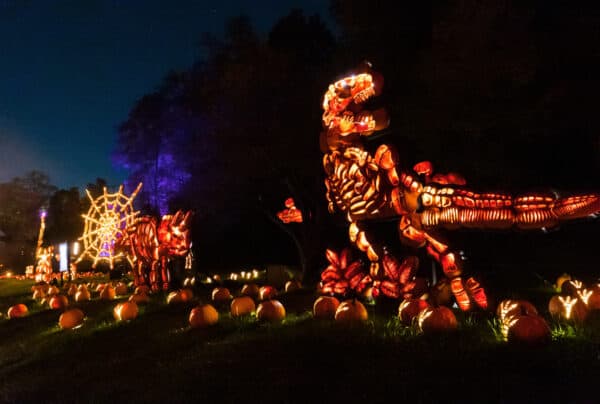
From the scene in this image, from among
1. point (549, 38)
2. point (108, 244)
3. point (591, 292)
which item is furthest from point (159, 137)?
point (591, 292)

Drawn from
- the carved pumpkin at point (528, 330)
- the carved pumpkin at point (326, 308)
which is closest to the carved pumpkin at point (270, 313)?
the carved pumpkin at point (326, 308)

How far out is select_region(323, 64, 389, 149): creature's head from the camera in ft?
28.1

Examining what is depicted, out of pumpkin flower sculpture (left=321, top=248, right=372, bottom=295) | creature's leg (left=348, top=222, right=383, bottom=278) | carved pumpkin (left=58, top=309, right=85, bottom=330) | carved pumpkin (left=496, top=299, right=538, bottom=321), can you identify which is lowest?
carved pumpkin (left=58, top=309, right=85, bottom=330)

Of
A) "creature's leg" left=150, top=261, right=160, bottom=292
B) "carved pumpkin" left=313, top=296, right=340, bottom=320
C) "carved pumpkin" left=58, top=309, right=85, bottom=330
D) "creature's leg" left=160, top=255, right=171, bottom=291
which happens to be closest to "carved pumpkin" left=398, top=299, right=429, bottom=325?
"carved pumpkin" left=313, top=296, right=340, bottom=320

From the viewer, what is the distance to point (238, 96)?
46.0 feet

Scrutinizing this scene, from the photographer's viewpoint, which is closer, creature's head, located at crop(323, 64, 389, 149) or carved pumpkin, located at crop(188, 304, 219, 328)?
carved pumpkin, located at crop(188, 304, 219, 328)

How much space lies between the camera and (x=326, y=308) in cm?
838

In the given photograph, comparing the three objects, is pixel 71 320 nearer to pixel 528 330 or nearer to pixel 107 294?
pixel 107 294

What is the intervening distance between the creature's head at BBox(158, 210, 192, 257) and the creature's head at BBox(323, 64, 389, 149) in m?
6.11

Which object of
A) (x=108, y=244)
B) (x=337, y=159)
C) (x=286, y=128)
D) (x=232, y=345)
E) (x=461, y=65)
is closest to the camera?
(x=232, y=345)

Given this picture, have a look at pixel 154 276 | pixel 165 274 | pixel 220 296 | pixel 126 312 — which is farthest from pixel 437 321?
pixel 154 276

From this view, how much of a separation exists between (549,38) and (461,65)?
1631mm

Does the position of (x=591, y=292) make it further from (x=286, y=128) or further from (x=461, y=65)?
(x=286, y=128)

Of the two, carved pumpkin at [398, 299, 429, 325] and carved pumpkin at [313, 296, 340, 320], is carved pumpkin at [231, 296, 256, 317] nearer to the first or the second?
carved pumpkin at [313, 296, 340, 320]
